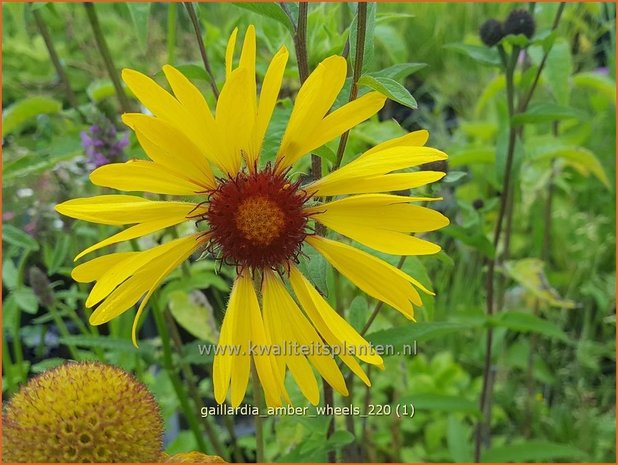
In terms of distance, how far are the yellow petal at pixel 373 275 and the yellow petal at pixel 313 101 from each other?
0.08 meters

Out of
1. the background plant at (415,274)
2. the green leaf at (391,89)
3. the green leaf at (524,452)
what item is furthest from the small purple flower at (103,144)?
the green leaf at (524,452)

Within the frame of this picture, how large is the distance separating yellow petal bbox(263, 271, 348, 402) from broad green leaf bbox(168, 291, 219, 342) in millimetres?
333

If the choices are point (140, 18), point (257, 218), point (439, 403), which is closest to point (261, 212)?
point (257, 218)

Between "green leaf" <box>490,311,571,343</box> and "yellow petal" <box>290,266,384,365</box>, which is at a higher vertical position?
"yellow petal" <box>290,266,384,365</box>

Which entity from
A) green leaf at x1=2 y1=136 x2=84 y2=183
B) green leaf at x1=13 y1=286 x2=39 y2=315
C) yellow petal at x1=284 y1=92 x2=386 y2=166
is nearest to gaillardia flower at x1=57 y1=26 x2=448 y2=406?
yellow petal at x1=284 y1=92 x2=386 y2=166

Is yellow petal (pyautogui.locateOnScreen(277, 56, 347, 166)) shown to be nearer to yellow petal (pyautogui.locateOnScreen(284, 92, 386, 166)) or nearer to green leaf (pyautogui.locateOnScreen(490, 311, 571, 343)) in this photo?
yellow petal (pyautogui.locateOnScreen(284, 92, 386, 166))

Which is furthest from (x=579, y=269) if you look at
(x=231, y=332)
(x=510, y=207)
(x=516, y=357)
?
(x=231, y=332)

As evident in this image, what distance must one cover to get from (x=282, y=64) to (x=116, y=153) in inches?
15.3

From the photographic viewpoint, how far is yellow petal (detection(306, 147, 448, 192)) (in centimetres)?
45

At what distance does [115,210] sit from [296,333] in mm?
155

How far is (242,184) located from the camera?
0.53m

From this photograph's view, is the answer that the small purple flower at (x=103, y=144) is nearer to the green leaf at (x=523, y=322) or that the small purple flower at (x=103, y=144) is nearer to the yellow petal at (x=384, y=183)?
the yellow petal at (x=384, y=183)

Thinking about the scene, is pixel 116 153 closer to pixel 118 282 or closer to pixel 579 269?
pixel 118 282

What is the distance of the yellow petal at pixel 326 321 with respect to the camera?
48cm
